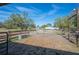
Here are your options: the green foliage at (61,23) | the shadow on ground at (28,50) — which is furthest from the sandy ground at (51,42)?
the green foliage at (61,23)

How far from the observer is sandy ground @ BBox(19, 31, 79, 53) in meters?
5.09

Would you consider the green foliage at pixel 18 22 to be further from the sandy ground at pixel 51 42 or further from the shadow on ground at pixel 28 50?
the shadow on ground at pixel 28 50

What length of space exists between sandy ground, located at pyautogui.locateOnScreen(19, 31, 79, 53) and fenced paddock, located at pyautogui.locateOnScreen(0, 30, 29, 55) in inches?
5.2

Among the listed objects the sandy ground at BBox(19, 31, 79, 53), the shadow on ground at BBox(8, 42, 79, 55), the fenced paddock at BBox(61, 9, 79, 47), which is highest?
the fenced paddock at BBox(61, 9, 79, 47)

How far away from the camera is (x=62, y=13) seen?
16.6 ft

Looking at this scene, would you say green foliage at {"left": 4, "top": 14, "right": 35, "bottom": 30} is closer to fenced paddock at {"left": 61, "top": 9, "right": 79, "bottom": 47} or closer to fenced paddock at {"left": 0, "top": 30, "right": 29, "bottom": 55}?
fenced paddock at {"left": 0, "top": 30, "right": 29, "bottom": 55}

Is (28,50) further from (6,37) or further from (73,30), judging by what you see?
(73,30)

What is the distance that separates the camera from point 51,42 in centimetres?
511

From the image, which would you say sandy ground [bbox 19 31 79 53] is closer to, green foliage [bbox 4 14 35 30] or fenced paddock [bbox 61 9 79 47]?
fenced paddock [bbox 61 9 79 47]

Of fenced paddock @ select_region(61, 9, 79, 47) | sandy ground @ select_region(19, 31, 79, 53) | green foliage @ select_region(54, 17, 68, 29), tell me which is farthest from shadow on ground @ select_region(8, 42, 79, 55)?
green foliage @ select_region(54, 17, 68, 29)

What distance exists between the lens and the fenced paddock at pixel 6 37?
509cm

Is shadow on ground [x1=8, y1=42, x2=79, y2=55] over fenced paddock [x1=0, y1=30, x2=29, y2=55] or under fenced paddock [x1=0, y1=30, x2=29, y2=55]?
under
